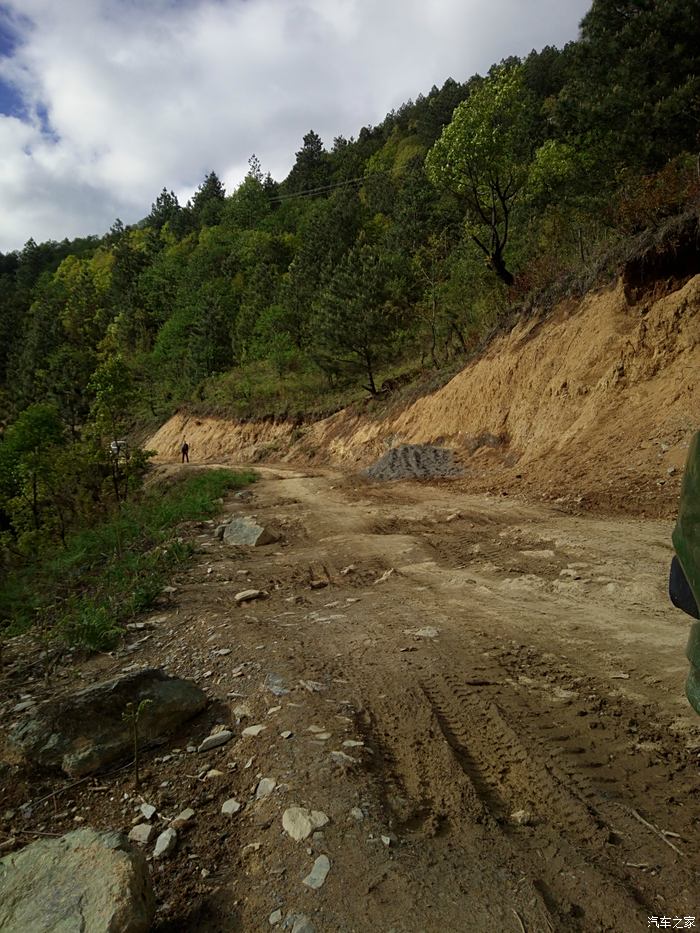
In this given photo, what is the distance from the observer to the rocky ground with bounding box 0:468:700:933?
1999 mm

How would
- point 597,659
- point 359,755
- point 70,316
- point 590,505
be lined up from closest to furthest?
1. point 359,755
2. point 597,659
3. point 590,505
4. point 70,316

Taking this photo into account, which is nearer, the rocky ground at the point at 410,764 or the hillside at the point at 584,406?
the rocky ground at the point at 410,764

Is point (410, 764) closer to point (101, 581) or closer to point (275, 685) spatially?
point (275, 685)

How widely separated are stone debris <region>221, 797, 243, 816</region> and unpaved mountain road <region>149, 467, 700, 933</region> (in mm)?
112

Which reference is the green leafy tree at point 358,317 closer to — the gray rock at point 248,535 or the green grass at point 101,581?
the green grass at point 101,581

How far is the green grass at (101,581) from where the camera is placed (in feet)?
17.3

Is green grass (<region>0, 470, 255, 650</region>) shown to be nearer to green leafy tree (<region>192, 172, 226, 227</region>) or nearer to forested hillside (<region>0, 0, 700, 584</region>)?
forested hillside (<region>0, 0, 700, 584</region>)

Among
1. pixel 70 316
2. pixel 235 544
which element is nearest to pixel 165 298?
pixel 70 316

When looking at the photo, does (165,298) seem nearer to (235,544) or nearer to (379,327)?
(379,327)

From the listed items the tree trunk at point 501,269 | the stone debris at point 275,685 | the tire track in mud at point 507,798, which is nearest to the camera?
the tire track in mud at point 507,798

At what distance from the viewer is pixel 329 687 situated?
3617 mm

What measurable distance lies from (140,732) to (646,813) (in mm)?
2814

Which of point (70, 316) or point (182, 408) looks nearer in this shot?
point (182, 408)

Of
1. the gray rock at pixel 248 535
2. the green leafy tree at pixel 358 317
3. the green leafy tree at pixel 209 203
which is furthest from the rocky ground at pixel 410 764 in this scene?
the green leafy tree at pixel 209 203
